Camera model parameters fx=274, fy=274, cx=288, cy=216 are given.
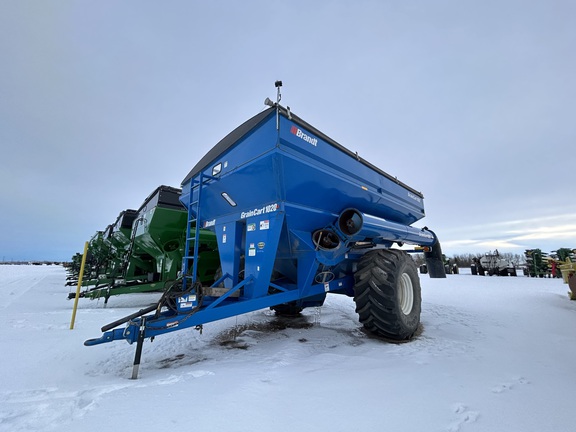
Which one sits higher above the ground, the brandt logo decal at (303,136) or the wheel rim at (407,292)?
the brandt logo decal at (303,136)

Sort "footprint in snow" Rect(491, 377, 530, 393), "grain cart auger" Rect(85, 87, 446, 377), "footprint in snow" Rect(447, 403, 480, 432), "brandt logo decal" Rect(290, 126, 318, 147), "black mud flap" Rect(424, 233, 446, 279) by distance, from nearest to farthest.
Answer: "footprint in snow" Rect(447, 403, 480, 432) < "footprint in snow" Rect(491, 377, 530, 393) < "grain cart auger" Rect(85, 87, 446, 377) < "brandt logo decal" Rect(290, 126, 318, 147) < "black mud flap" Rect(424, 233, 446, 279)

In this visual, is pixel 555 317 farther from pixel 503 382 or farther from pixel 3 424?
pixel 3 424

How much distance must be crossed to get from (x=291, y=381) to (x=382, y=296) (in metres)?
1.69

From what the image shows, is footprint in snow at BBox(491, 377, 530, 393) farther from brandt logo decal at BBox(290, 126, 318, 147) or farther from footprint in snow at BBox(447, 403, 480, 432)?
brandt logo decal at BBox(290, 126, 318, 147)

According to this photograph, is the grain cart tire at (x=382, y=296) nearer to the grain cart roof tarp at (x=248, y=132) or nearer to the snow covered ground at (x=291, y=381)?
the snow covered ground at (x=291, y=381)

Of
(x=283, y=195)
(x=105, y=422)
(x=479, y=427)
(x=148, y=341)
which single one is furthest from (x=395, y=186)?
(x=105, y=422)

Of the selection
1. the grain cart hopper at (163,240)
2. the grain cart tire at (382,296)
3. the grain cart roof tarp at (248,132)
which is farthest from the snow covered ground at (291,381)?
the grain cart roof tarp at (248,132)

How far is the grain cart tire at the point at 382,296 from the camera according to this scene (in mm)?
3375

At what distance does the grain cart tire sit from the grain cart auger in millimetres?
12

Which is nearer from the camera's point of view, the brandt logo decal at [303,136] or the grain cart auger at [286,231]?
the grain cart auger at [286,231]

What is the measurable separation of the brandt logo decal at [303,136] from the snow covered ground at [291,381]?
2375 millimetres

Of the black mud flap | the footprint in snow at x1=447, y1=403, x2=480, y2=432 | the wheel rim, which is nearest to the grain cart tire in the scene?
the wheel rim

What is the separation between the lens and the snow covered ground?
63.0 inches

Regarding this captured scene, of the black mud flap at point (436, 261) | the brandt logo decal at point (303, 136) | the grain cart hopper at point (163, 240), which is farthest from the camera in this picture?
the grain cart hopper at point (163, 240)
